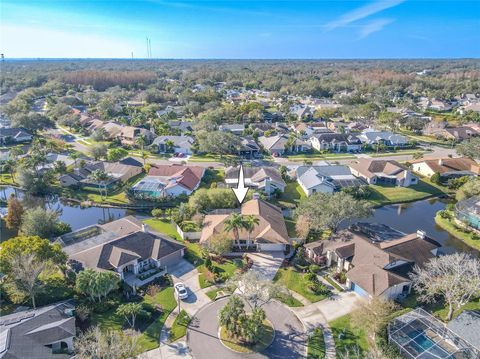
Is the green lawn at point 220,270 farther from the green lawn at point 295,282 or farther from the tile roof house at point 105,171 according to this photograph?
the tile roof house at point 105,171

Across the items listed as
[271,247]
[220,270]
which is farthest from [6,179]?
[271,247]

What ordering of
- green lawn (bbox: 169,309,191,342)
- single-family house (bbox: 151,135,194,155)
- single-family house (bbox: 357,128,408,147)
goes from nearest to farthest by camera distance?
green lawn (bbox: 169,309,191,342) < single-family house (bbox: 151,135,194,155) < single-family house (bbox: 357,128,408,147)

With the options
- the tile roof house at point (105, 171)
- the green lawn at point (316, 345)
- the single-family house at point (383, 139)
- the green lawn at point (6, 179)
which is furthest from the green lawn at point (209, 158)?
the green lawn at point (316, 345)

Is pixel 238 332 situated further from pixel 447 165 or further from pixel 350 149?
pixel 350 149

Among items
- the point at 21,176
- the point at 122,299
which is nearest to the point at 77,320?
the point at 122,299

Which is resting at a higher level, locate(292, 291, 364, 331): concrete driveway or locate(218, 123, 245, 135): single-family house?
locate(218, 123, 245, 135): single-family house

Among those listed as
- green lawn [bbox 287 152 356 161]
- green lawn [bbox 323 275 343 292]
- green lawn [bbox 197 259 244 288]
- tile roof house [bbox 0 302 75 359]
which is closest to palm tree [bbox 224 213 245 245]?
green lawn [bbox 197 259 244 288]

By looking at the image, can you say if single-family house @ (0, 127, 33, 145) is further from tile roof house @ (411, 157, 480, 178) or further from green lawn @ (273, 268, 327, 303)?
tile roof house @ (411, 157, 480, 178)
